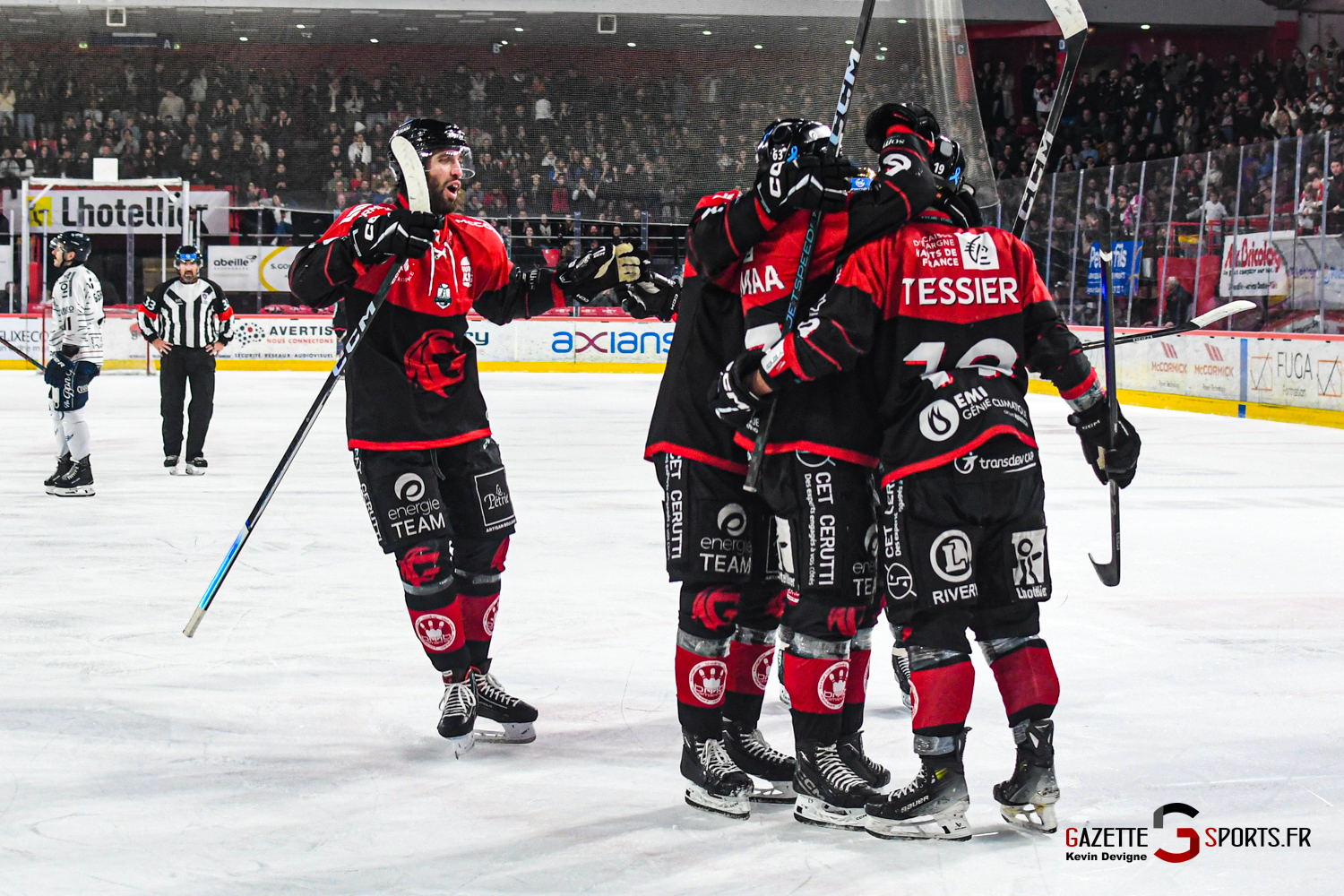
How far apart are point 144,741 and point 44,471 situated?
19.2 feet

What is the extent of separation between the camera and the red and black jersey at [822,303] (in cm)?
266

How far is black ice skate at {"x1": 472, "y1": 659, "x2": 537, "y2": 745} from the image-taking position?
10.8 ft

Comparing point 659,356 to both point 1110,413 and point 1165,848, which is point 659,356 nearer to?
point 1110,413

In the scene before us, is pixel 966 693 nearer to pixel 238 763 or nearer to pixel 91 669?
pixel 238 763

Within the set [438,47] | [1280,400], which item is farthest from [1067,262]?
[438,47]

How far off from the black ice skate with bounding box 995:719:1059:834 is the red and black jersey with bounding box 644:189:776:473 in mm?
779

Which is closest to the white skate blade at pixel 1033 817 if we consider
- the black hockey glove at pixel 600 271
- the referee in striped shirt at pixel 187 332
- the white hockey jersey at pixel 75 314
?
the black hockey glove at pixel 600 271

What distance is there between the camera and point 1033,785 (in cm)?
264

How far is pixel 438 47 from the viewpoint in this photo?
23.2 metres

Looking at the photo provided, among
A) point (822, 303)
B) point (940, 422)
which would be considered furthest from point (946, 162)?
point (940, 422)

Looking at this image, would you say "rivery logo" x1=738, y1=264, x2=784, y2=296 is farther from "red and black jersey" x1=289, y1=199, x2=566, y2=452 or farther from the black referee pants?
the black referee pants

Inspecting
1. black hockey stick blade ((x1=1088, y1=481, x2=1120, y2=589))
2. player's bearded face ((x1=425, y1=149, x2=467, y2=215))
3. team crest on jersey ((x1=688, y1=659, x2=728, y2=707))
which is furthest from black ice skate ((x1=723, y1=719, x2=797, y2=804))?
player's bearded face ((x1=425, y1=149, x2=467, y2=215))

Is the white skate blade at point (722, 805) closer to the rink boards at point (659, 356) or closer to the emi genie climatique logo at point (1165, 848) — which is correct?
the emi genie climatique logo at point (1165, 848)

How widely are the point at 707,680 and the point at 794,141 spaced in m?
1.11
